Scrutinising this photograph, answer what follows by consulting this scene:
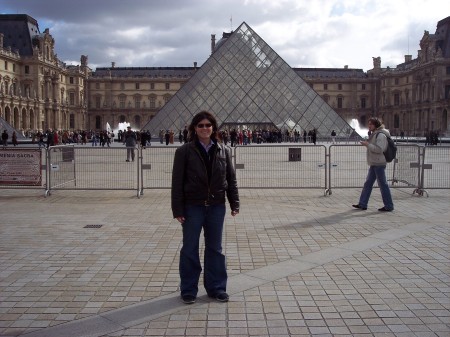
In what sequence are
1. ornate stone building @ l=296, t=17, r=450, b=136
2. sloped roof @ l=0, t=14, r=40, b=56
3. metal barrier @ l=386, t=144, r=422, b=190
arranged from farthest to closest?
sloped roof @ l=0, t=14, r=40, b=56, ornate stone building @ l=296, t=17, r=450, b=136, metal barrier @ l=386, t=144, r=422, b=190

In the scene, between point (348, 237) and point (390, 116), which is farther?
point (390, 116)

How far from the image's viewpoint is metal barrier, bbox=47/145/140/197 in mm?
10016

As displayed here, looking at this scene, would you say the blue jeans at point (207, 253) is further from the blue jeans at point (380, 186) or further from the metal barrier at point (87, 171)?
the metal barrier at point (87, 171)

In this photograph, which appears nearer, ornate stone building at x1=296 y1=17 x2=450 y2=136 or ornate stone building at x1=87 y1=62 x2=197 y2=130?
ornate stone building at x1=296 y1=17 x2=450 y2=136

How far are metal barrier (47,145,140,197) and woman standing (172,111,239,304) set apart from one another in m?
5.81

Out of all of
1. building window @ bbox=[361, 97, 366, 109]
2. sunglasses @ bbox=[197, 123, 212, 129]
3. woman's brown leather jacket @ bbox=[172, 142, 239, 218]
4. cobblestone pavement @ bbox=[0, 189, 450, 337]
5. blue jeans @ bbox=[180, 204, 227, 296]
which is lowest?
cobblestone pavement @ bbox=[0, 189, 450, 337]

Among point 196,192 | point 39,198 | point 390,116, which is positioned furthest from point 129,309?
point 390,116

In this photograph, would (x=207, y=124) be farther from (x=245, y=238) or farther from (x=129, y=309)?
(x=245, y=238)

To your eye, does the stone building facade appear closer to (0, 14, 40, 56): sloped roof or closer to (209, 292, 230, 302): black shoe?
(0, 14, 40, 56): sloped roof

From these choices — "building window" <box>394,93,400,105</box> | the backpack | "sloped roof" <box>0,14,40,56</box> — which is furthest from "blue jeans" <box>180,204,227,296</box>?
"building window" <box>394,93,400,105</box>

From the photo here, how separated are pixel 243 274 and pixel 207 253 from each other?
634 millimetres

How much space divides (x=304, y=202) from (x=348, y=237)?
2857 mm

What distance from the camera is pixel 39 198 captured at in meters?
9.35

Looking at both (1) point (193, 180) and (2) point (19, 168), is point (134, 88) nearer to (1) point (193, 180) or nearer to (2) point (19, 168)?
(2) point (19, 168)
